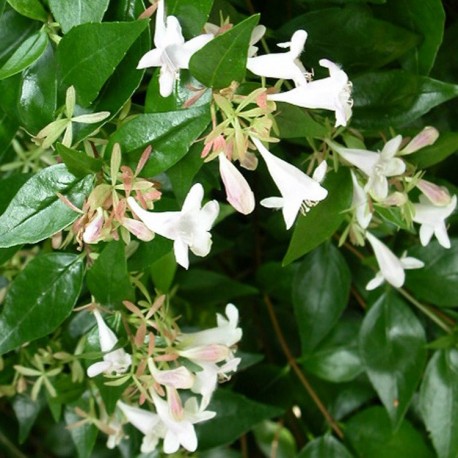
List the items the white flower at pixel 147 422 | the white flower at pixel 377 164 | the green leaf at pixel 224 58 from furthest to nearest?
the white flower at pixel 147 422, the white flower at pixel 377 164, the green leaf at pixel 224 58

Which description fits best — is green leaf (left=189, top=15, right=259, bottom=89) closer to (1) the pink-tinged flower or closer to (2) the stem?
(1) the pink-tinged flower

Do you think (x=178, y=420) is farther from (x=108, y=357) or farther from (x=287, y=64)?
(x=287, y=64)

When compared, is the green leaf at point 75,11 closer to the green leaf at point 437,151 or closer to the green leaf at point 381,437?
the green leaf at point 437,151

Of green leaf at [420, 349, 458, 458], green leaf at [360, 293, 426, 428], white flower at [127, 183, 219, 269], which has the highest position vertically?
white flower at [127, 183, 219, 269]

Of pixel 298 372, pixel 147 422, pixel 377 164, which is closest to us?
pixel 377 164

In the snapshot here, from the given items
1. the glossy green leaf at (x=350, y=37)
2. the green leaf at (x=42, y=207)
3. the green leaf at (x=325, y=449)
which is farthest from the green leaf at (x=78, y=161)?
the green leaf at (x=325, y=449)

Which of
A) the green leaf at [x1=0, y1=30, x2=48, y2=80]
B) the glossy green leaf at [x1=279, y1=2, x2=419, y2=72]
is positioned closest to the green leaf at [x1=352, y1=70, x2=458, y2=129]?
the glossy green leaf at [x1=279, y1=2, x2=419, y2=72]

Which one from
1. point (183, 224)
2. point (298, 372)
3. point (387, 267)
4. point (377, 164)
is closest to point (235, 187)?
point (183, 224)
